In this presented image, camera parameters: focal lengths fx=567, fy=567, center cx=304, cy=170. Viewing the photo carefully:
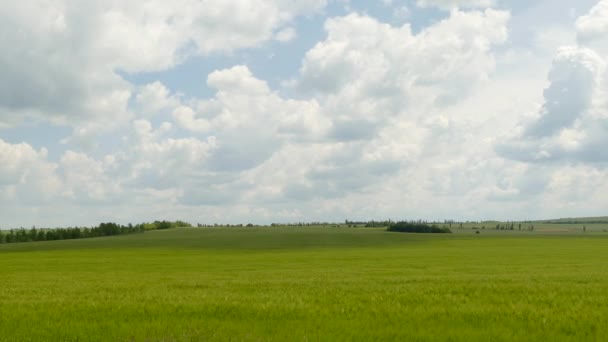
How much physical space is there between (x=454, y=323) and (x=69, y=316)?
26.9 ft

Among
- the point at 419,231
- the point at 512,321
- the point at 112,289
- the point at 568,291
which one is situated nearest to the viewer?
the point at 512,321

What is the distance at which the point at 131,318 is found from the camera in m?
12.1

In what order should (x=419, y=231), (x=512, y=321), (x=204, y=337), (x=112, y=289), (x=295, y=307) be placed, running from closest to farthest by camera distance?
(x=204, y=337), (x=512, y=321), (x=295, y=307), (x=112, y=289), (x=419, y=231)

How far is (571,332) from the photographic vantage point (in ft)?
34.0

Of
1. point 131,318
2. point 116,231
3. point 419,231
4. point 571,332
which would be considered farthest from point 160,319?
point 116,231

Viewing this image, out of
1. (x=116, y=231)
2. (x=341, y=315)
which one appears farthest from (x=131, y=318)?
(x=116, y=231)

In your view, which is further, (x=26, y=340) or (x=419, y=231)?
(x=419, y=231)

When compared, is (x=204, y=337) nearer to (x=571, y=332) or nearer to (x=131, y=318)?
(x=131, y=318)

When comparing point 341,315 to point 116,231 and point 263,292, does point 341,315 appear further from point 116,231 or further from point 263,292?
point 116,231

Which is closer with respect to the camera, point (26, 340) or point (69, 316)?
point (26, 340)

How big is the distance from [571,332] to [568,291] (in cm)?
555

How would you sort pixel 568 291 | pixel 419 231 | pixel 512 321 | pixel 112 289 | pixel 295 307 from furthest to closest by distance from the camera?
pixel 419 231, pixel 112 289, pixel 568 291, pixel 295 307, pixel 512 321

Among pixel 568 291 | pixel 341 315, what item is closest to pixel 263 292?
pixel 341 315

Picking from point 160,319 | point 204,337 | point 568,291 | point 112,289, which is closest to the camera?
point 204,337
